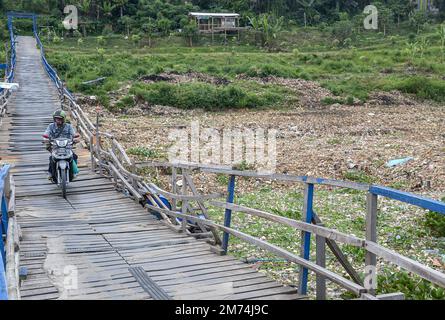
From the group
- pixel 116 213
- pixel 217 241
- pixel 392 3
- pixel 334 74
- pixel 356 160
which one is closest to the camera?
pixel 217 241

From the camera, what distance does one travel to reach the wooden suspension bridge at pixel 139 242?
15.6ft

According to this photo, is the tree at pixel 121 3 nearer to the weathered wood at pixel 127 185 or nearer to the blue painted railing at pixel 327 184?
the weathered wood at pixel 127 185

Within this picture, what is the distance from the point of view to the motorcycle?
405 inches

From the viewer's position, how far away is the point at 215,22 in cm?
4834

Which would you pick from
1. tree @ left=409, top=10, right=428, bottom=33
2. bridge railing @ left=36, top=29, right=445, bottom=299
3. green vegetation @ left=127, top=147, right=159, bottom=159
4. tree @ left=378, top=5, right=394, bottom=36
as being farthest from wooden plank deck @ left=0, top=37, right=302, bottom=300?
tree @ left=409, top=10, right=428, bottom=33

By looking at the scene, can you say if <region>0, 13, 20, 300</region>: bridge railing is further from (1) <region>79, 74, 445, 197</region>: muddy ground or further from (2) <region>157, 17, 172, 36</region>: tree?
(2) <region>157, 17, 172, 36</region>: tree

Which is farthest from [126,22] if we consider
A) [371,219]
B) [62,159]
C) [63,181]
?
[371,219]

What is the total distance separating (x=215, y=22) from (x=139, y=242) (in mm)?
42749

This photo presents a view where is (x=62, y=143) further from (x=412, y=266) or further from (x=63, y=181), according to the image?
(x=412, y=266)

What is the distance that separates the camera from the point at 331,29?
4822 cm

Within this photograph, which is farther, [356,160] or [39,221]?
[356,160]

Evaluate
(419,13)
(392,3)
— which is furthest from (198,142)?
(392,3)
